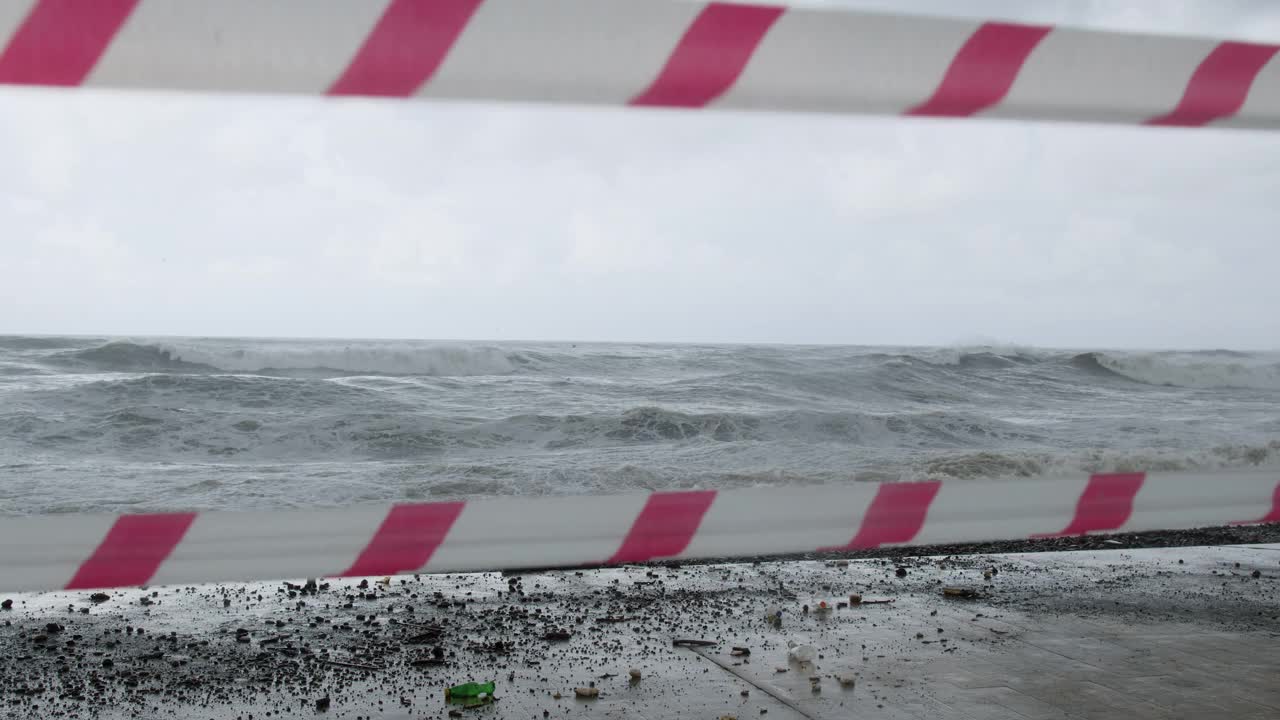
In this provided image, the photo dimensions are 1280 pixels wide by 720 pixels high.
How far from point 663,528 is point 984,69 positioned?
88 cm

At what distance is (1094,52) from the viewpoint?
1363 mm

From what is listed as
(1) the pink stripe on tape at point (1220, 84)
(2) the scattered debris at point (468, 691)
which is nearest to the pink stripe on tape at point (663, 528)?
(1) the pink stripe on tape at point (1220, 84)

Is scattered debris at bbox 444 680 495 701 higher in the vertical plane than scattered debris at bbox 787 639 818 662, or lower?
higher

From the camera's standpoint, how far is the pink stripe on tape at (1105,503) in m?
1.78

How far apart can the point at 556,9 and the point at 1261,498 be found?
1681 mm

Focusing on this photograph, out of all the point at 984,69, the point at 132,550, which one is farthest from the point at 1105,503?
the point at 132,550

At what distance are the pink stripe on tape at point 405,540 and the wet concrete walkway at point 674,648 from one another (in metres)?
1.33

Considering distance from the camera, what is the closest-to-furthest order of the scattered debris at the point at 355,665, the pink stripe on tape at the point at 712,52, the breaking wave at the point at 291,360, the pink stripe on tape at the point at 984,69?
the pink stripe on tape at the point at 712,52, the pink stripe on tape at the point at 984,69, the scattered debris at the point at 355,665, the breaking wave at the point at 291,360

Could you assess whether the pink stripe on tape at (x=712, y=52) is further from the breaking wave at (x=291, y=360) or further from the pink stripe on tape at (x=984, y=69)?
the breaking wave at (x=291, y=360)

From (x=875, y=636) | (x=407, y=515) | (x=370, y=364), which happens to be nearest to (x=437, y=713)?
(x=407, y=515)

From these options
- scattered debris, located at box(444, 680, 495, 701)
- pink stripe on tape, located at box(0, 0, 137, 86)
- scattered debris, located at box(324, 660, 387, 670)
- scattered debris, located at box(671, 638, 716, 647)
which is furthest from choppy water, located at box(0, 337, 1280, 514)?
pink stripe on tape, located at box(0, 0, 137, 86)

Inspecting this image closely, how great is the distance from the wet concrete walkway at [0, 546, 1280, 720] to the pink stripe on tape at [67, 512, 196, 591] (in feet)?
4.69

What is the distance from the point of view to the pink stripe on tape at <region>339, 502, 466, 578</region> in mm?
1481

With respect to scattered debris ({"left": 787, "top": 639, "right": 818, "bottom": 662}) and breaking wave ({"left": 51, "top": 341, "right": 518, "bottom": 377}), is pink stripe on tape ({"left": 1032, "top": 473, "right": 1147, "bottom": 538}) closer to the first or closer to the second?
scattered debris ({"left": 787, "top": 639, "right": 818, "bottom": 662})
